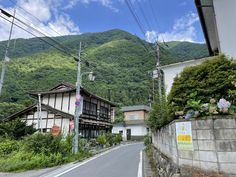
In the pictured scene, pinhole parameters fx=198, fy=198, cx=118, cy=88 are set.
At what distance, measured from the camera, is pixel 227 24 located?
7.16m

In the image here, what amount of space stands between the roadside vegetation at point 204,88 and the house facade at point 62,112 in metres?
16.3

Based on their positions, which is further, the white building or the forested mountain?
the forested mountain

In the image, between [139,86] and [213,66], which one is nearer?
[213,66]

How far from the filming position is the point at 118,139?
94.7ft

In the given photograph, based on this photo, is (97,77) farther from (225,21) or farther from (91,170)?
(225,21)

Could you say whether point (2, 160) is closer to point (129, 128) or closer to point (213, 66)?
point (213, 66)

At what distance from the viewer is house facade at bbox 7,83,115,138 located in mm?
22047

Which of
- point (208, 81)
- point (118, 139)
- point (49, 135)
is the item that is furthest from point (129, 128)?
point (208, 81)

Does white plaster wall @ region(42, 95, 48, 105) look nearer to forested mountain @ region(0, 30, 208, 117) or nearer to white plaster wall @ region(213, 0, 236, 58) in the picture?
forested mountain @ region(0, 30, 208, 117)

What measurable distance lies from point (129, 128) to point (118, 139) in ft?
43.5

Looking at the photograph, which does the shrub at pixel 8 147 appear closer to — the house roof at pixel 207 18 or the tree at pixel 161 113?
the tree at pixel 161 113

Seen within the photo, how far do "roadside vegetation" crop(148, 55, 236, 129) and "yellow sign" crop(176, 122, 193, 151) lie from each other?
230 millimetres

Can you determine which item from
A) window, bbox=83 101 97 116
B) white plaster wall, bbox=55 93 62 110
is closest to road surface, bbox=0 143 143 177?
window, bbox=83 101 97 116

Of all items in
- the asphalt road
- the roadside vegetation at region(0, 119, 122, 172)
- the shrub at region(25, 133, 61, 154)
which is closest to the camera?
the asphalt road
